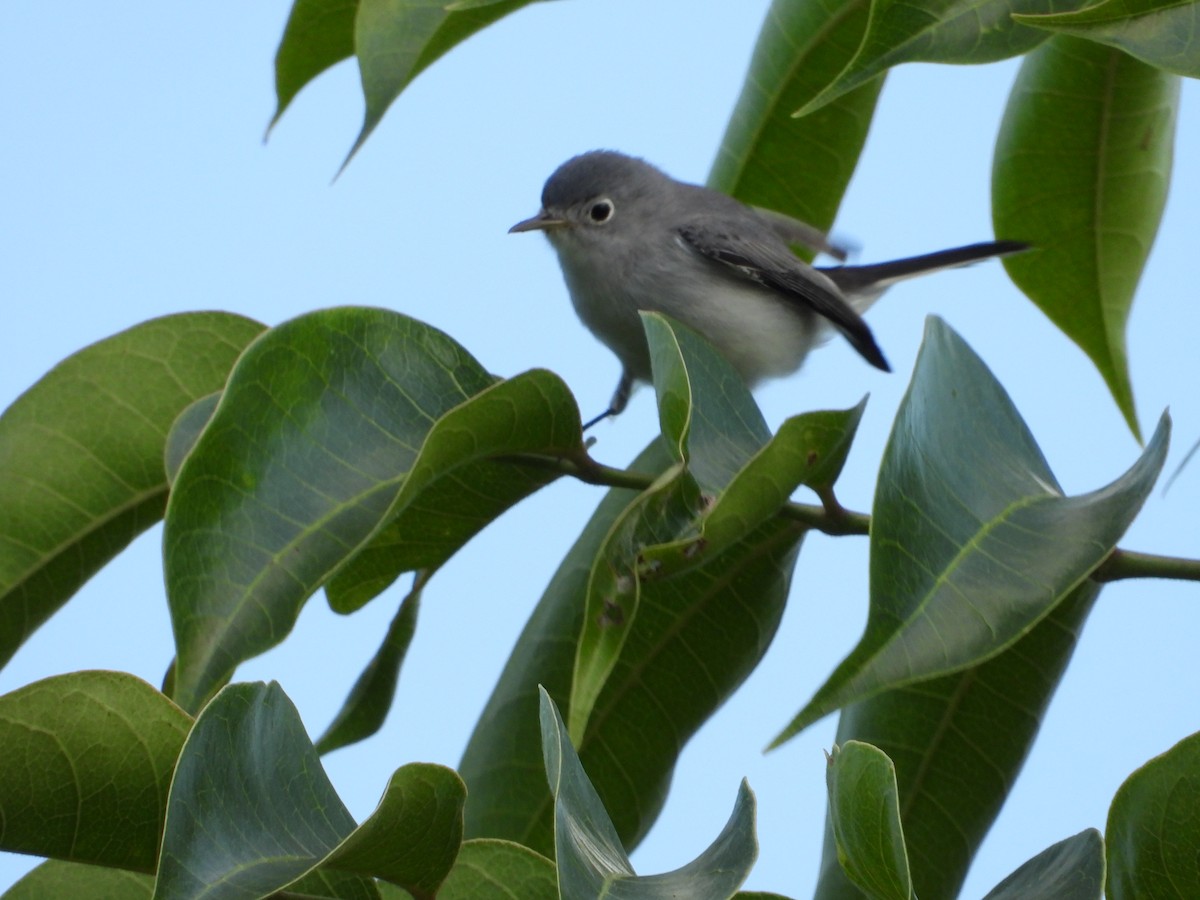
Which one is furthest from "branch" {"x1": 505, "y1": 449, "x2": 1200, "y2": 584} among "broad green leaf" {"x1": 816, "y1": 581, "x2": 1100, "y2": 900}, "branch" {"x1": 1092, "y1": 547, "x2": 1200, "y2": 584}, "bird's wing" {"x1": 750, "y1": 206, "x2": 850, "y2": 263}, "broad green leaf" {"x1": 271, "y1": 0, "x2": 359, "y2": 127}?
"bird's wing" {"x1": 750, "y1": 206, "x2": 850, "y2": 263}

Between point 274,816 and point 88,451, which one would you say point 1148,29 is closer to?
point 274,816

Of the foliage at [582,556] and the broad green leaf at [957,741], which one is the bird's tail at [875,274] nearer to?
the foliage at [582,556]

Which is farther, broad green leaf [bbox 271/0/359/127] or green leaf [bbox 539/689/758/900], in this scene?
broad green leaf [bbox 271/0/359/127]

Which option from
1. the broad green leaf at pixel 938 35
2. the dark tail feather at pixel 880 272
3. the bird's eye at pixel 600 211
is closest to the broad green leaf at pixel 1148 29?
the broad green leaf at pixel 938 35

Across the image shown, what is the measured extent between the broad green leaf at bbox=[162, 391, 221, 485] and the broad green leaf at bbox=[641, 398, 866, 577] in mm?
432

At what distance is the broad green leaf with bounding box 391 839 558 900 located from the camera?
101 centimetres

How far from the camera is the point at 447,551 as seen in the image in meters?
1.35

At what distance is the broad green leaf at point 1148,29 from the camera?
0.91 m

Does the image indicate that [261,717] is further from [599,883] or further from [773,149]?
[773,149]

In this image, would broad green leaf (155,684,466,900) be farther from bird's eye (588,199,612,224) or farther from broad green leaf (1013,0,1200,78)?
bird's eye (588,199,612,224)

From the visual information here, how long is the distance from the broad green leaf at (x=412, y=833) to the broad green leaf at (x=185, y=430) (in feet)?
1.49

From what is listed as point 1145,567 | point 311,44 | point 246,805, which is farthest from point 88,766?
point 311,44

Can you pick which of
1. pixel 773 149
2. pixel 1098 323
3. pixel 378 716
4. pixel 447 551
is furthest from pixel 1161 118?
pixel 378 716

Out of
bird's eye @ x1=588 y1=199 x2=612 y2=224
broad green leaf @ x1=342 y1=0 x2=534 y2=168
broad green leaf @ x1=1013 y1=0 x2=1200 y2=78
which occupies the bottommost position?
broad green leaf @ x1=1013 y1=0 x2=1200 y2=78
